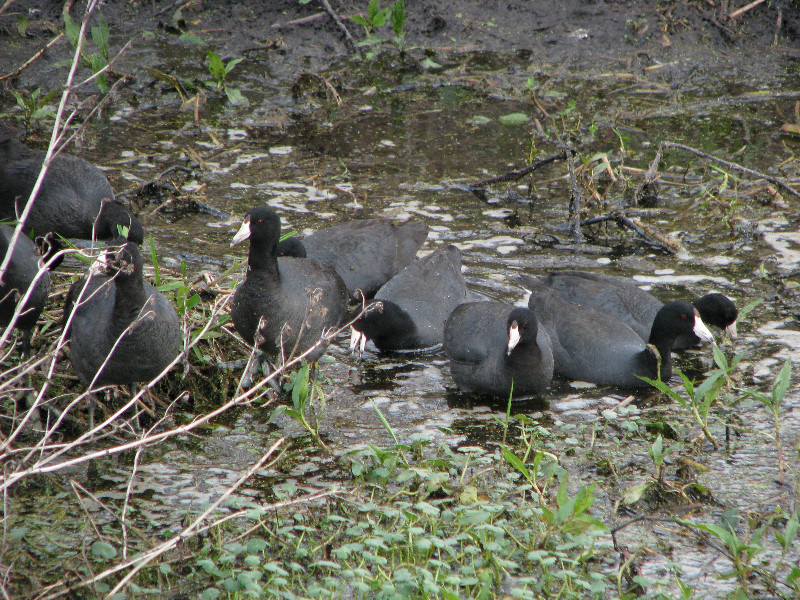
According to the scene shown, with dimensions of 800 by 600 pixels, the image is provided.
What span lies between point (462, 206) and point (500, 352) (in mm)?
2263

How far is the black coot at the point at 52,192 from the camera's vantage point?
591 centimetres

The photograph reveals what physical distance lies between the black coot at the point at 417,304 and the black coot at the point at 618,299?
0.62m

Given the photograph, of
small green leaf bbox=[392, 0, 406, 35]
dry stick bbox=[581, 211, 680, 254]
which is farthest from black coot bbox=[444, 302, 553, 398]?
small green leaf bbox=[392, 0, 406, 35]

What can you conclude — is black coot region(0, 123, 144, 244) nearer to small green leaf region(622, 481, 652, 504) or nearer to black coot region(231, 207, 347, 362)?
black coot region(231, 207, 347, 362)

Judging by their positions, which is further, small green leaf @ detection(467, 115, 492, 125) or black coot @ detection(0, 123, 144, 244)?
small green leaf @ detection(467, 115, 492, 125)

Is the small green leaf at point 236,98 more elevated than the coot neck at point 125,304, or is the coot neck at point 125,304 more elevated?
the small green leaf at point 236,98

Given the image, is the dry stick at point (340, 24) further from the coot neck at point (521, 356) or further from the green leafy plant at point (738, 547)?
the green leafy plant at point (738, 547)

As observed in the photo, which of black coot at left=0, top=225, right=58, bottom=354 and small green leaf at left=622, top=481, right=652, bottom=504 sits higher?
black coot at left=0, top=225, right=58, bottom=354

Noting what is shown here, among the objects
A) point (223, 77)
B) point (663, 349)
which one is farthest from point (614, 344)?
point (223, 77)

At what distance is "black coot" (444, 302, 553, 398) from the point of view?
4730mm

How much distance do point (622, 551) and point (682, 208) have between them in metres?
4.17

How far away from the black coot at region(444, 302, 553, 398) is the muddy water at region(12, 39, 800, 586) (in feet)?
0.48

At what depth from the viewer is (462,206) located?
6.93 meters

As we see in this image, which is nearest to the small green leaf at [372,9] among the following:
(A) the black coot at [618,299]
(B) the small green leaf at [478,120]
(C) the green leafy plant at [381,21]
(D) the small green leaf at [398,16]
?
(C) the green leafy plant at [381,21]
